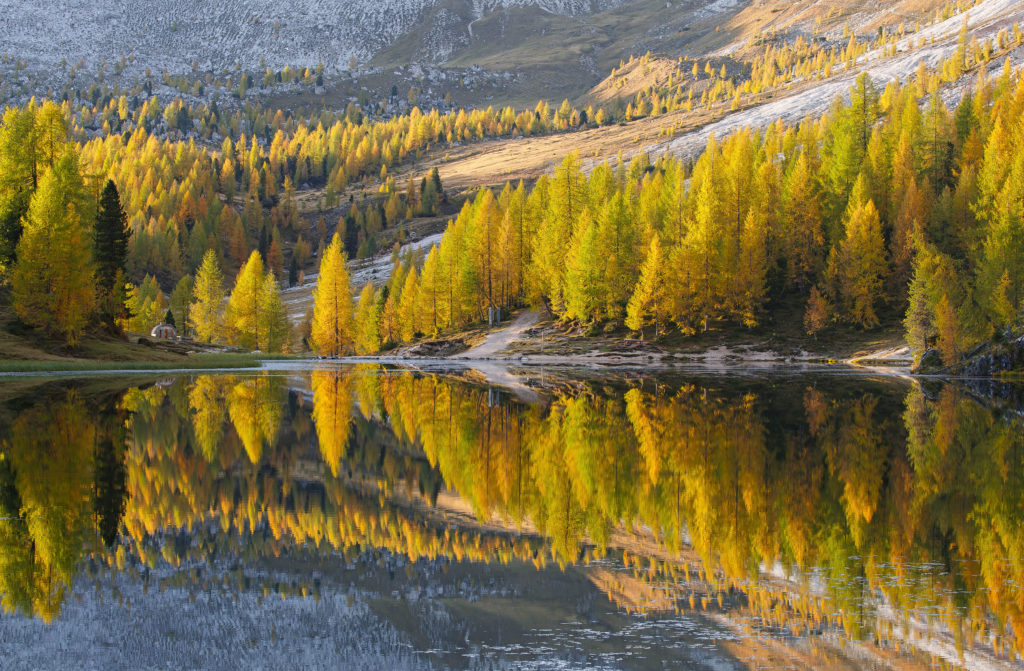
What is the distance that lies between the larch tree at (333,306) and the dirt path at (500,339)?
54.5ft

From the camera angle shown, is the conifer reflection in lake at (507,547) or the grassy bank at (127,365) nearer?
the conifer reflection in lake at (507,547)

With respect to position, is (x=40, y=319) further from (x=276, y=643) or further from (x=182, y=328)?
(x=182, y=328)

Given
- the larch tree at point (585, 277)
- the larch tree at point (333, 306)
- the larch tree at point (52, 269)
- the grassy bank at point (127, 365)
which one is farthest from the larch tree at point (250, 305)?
the larch tree at point (52, 269)

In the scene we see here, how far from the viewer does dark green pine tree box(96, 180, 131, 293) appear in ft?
178

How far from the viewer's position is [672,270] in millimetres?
70750

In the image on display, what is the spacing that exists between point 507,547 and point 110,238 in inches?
2075

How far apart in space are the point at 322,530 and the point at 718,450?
10655 millimetres

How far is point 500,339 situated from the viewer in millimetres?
80750

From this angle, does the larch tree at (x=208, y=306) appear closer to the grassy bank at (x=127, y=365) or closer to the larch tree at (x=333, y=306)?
the larch tree at (x=333, y=306)

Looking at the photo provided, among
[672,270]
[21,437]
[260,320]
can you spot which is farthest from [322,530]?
[260,320]

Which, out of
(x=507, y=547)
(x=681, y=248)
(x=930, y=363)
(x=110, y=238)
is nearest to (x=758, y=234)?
(x=681, y=248)

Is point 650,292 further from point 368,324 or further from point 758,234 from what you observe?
point 368,324

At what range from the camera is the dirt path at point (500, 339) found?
79062 millimetres

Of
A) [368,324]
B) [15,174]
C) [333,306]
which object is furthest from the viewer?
[368,324]
